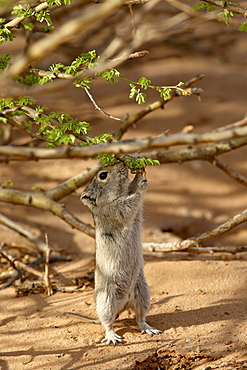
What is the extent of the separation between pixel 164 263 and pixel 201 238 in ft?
2.37

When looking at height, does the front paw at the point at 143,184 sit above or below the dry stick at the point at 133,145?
below

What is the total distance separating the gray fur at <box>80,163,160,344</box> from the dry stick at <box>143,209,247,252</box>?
3.16ft

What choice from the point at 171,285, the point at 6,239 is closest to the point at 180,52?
the point at 6,239

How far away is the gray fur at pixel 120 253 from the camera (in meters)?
4.35

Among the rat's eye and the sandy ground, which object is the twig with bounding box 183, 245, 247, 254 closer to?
the sandy ground

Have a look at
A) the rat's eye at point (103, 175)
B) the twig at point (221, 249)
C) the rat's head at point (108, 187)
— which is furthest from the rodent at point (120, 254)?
the twig at point (221, 249)

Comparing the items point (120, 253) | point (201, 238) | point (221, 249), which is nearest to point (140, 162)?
point (120, 253)

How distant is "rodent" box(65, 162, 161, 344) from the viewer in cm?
435

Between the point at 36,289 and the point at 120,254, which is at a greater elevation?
the point at 120,254

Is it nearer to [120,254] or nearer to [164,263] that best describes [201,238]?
[164,263]

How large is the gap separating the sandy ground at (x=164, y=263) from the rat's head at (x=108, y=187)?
1.16 meters

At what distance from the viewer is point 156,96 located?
10.2 m

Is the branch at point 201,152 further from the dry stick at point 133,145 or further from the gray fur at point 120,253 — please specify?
the dry stick at point 133,145

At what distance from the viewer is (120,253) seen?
441 cm
